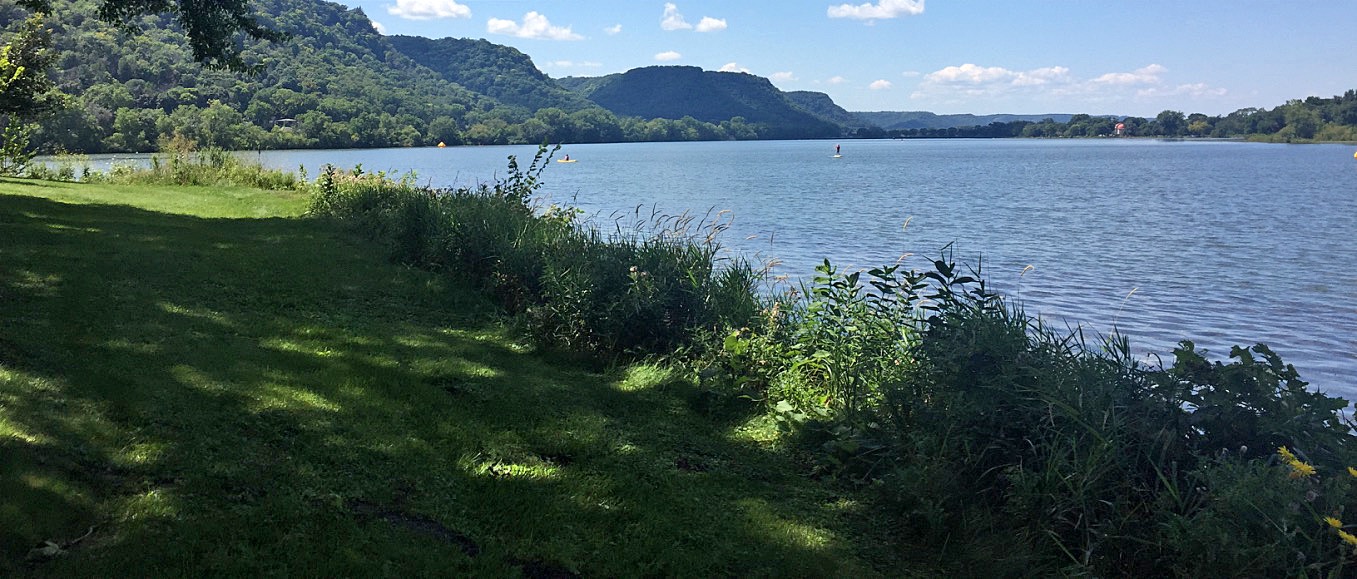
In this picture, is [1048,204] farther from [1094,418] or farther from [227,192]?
[1094,418]

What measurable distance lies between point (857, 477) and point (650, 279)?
3.38 metres

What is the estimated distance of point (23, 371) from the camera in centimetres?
539

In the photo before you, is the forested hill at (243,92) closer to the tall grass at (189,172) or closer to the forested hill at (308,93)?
the forested hill at (308,93)

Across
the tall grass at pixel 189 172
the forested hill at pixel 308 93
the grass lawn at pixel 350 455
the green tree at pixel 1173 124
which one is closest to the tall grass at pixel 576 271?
the grass lawn at pixel 350 455

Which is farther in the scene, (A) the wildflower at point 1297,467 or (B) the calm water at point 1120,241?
(B) the calm water at point 1120,241

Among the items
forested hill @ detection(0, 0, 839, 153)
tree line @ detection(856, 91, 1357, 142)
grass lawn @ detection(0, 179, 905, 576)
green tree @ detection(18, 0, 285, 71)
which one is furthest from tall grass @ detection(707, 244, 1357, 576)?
tree line @ detection(856, 91, 1357, 142)

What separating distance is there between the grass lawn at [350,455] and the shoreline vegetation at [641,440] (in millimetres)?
21

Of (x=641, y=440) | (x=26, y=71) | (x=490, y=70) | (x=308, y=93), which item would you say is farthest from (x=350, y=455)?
(x=490, y=70)

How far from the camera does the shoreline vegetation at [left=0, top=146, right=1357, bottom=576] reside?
12.6 feet

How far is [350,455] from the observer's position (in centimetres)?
491

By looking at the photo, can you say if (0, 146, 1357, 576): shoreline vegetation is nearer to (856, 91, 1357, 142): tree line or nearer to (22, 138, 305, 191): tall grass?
(22, 138, 305, 191): tall grass

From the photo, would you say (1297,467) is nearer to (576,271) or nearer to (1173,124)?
(576,271)

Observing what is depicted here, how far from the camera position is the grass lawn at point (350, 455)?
389cm

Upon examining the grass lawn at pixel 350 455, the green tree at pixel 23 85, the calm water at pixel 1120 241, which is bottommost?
the calm water at pixel 1120 241
